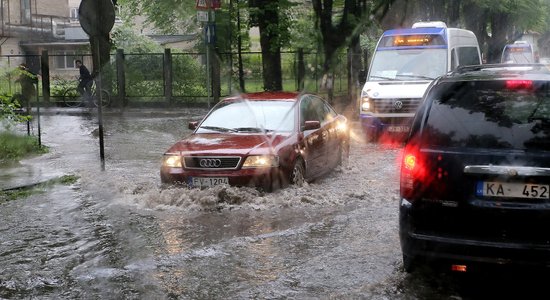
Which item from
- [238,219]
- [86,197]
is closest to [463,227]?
[238,219]

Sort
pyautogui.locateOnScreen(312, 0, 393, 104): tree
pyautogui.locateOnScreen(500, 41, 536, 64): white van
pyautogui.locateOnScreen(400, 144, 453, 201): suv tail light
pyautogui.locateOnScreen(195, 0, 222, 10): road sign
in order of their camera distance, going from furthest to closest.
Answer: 1. pyautogui.locateOnScreen(500, 41, 536, 64): white van
2. pyautogui.locateOnScreen(312, 0, 393, 104): tree
3. pyautogui.locateOnScreen(195, 0, 222, 10): road sign
4. pyautogui.locateOnScreen(400, 144, 453, 201): suv tail light

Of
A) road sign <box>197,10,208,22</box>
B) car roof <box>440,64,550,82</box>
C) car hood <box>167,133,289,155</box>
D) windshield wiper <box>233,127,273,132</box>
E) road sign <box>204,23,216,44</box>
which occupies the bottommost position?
car hood <box>167,133,289,155</box>

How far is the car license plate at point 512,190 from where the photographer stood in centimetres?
485

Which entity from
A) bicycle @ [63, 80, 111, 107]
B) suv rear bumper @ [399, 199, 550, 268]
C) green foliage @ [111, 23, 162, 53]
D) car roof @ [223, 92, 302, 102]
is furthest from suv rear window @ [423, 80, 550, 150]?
green foliage @ [111, 23, 162, 53]

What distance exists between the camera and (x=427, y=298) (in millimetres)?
5523

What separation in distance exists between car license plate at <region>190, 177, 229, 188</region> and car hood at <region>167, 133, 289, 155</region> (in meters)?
0.35

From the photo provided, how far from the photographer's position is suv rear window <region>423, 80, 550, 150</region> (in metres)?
4.98

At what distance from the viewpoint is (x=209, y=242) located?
745 cm

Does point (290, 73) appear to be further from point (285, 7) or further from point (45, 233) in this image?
point (45, 233)

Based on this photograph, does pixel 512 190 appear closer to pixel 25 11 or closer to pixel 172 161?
pixel 172 161

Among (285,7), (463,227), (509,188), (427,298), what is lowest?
(427,298)

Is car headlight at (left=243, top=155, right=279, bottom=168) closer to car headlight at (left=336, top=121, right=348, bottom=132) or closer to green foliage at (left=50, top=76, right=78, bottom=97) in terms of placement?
car headlight at (left=336, top=121, right=348, bottom=132)

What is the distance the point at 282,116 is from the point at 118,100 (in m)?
17.0

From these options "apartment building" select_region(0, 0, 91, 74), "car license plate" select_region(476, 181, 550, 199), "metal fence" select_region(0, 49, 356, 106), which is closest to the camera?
"car license plate" select_region(476, 181, 550, 199)
